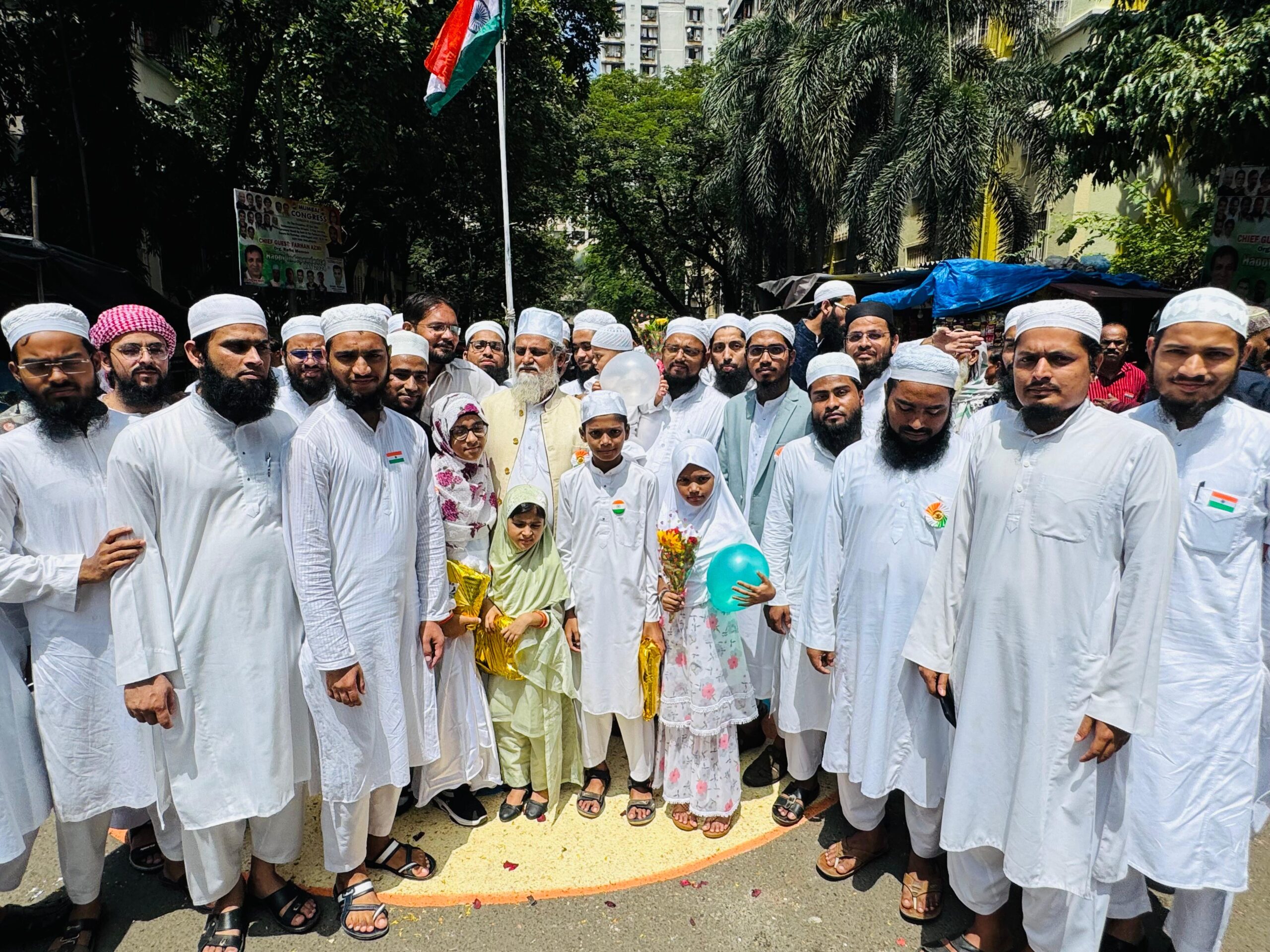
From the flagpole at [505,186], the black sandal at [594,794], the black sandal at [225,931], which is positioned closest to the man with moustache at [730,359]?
→ the black sandal at [594,794]

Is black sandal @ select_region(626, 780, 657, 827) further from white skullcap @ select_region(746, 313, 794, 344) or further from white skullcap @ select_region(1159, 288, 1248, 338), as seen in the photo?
Result: white skullcap @ select_region(1159, 288, 1248, 338)

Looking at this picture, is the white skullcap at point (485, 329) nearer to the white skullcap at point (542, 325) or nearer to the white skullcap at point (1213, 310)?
the white skullcap at point (542, 325)

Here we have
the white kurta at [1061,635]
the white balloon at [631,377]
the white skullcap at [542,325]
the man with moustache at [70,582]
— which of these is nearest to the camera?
the white kurta at [1061,635]

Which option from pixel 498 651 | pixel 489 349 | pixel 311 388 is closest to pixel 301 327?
pixel 311 388

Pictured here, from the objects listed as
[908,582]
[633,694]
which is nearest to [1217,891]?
[908,582]

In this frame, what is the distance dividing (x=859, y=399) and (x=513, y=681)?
2086 mm

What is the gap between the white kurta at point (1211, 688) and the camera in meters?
2.46

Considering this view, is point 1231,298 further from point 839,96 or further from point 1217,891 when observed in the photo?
point 839,96

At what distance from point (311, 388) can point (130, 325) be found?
3.00 feet

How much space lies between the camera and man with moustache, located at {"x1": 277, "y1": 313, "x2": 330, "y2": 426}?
4.06m

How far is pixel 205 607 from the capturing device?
2.67m

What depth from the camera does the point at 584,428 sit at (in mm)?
3508

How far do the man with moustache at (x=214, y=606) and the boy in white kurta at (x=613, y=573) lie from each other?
1255 mm

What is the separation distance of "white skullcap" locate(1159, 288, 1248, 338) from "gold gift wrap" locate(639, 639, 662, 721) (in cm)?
236
